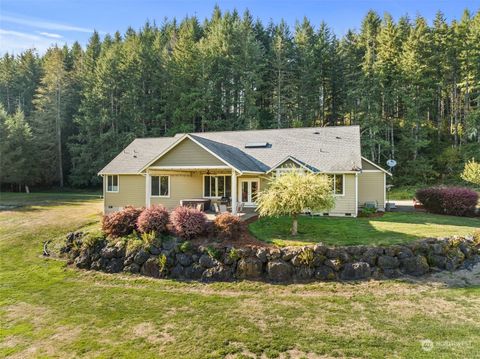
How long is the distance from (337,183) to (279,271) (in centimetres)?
919

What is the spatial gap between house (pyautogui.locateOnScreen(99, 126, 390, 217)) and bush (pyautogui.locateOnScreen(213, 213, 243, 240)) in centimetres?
439

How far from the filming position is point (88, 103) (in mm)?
41312

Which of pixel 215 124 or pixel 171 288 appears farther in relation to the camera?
pixel 215 124

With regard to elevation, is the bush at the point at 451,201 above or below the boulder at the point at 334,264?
above

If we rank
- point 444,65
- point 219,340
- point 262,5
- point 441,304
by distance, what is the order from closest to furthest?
point 219,340, point 441,304, point 262,5, point 444,65

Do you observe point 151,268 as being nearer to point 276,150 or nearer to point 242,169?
point 242,169

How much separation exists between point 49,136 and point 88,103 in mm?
6279

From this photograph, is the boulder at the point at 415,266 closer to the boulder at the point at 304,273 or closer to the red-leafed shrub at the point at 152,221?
the boulder at the point at 304,273

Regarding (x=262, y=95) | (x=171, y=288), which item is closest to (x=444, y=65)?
(x=262, y=95)

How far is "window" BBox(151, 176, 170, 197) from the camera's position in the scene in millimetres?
21547

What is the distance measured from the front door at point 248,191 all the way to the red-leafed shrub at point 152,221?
746 centimetres

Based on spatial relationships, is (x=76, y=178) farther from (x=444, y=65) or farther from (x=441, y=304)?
(x=444, y=65)

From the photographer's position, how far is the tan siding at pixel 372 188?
20969mm

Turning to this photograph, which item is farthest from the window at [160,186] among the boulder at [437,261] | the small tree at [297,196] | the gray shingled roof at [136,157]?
the boulder at [437,261]
